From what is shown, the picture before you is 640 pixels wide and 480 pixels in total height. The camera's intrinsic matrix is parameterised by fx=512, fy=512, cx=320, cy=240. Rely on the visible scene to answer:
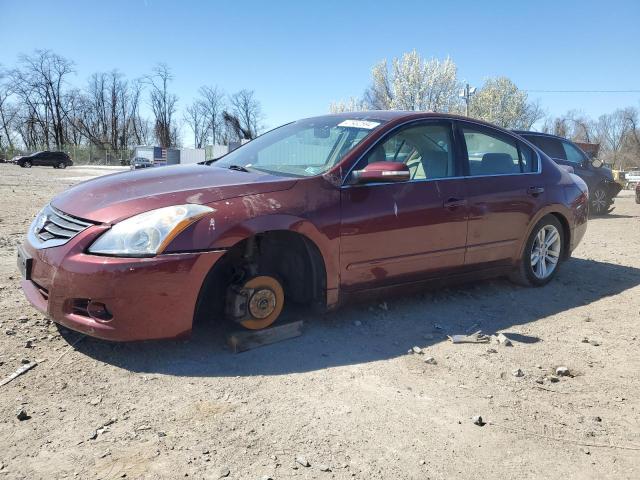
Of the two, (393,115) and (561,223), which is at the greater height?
(393,115)

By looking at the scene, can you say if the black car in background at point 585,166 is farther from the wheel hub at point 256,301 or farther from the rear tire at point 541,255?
the wheel hub at point 256,301

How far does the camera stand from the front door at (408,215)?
368cm

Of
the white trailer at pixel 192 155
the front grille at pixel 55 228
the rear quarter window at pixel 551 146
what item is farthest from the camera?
the white trailer at pixel 192 155

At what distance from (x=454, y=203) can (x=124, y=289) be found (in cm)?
265

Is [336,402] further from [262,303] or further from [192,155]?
[192,155]

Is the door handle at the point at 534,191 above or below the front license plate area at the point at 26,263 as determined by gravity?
above

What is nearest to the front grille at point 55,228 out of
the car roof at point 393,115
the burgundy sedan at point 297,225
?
the burgundy sedan at point 297,225

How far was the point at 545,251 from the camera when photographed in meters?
5.20

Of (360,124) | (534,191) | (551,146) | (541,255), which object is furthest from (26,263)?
(551,146)

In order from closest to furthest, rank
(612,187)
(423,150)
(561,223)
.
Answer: (423,150), (561,223), (612,187)

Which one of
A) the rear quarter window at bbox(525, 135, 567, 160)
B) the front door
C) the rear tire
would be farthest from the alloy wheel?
the rear quarter window at bbox(525, 135, 567, 160)

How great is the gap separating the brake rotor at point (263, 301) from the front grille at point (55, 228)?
1.08 metres

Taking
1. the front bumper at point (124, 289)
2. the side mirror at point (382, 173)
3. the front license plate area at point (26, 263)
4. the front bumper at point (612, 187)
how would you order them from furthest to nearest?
the front bumper at point (612, 187)
the side mirror at point (382, 173)
the front license plate area at point (26, 263)
the front bumper at point (124, 289)

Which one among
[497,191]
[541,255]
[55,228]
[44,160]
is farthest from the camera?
[44,160]
